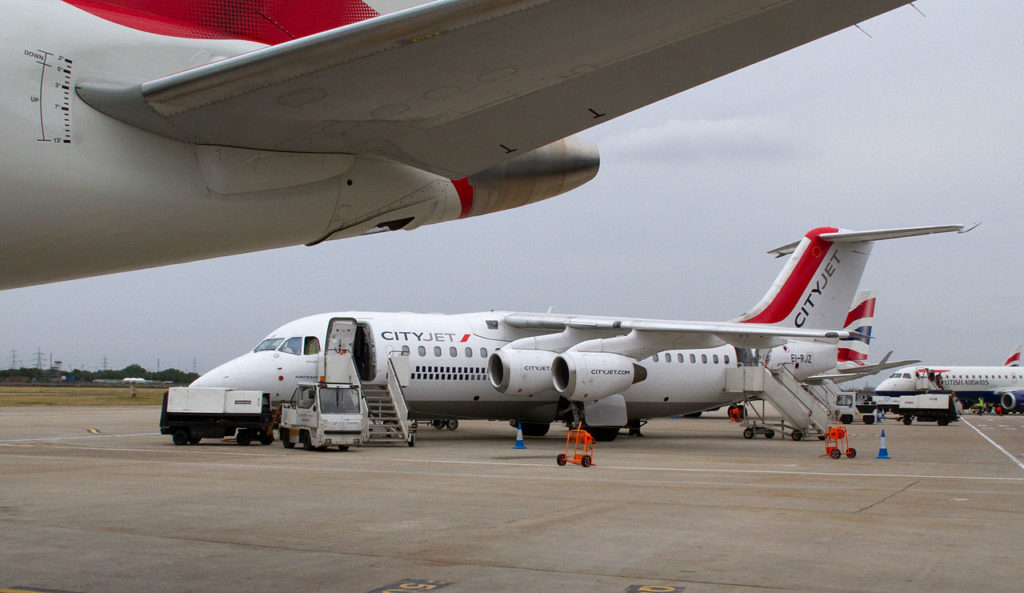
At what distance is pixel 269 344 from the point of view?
72.2 ft

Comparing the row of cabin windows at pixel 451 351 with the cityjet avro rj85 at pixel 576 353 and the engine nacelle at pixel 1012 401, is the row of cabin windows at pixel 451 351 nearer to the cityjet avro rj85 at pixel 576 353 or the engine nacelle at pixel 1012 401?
the cityjet avro rj85 at pixel 576 353

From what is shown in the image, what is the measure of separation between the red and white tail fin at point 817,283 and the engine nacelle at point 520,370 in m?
6.82

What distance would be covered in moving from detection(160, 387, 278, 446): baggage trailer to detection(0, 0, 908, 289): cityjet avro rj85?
16.3m

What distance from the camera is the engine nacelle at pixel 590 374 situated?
2169 centimetres

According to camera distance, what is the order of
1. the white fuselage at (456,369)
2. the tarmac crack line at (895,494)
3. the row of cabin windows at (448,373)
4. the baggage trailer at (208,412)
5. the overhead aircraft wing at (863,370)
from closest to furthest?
the tarmac crack line at (895,494) < the baggage trailer at (208,412) < the white fuselage at (456,369) < the row of cabin windows at (448,373) < the overhead aircraft wing at (863,370)

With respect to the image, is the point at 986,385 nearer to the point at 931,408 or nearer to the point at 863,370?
the point at 931,408

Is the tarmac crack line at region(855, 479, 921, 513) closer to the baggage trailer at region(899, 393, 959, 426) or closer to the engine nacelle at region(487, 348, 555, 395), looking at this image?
the engine nacelle at region(487, 348, 555, 395)

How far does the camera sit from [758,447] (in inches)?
907

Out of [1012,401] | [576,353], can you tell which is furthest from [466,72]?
[1012,401]

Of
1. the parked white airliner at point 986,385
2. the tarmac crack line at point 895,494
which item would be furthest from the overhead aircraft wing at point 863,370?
the parked white airliner at point 986,385

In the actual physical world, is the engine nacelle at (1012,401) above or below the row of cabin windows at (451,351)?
below

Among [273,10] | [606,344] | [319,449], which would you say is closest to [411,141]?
[273,10]

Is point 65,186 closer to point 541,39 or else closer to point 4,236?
point 4,236

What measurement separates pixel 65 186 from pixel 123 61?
1.97 feet
